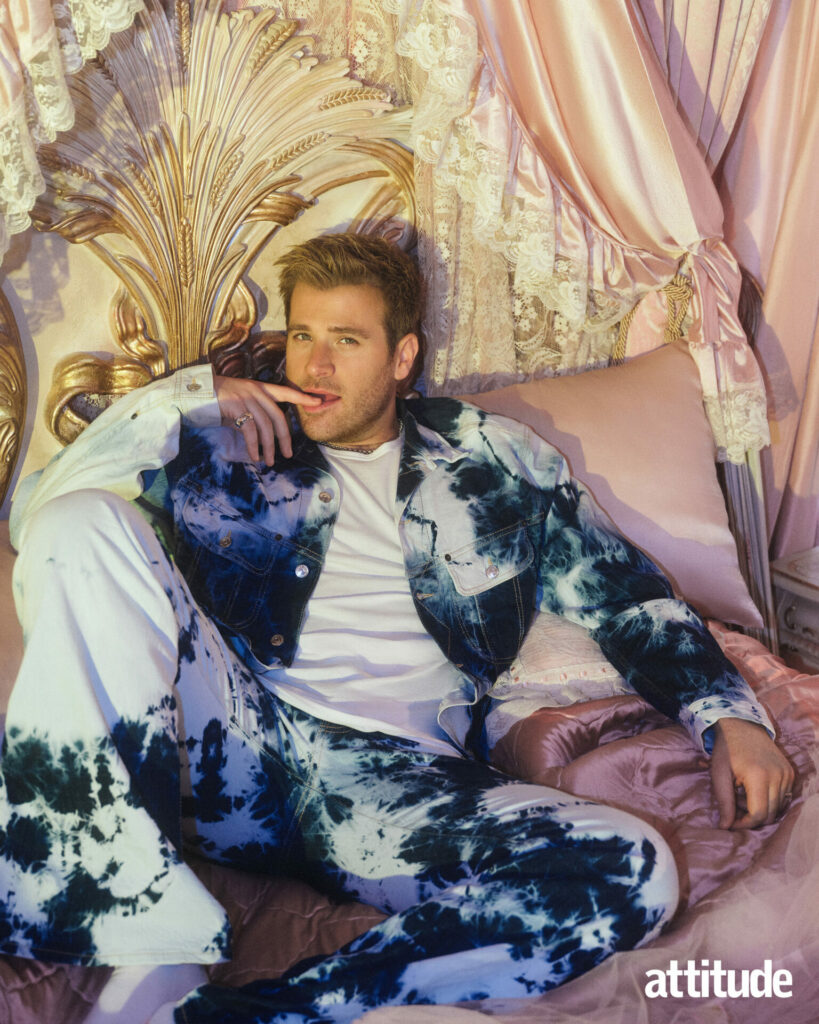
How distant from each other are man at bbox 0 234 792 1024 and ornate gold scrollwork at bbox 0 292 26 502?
0.32 metres

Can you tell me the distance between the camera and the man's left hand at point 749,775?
5.18 feet

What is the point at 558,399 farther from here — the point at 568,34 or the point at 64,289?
the point at 64,289

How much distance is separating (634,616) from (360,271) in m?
0.88

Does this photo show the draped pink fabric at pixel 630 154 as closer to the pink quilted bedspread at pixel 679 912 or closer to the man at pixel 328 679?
the man at pixel 328 679

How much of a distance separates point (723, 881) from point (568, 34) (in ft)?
5.50

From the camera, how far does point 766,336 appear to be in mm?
2578

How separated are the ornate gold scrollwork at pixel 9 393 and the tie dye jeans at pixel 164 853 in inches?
26.7

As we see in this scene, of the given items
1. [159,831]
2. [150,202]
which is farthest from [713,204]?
[159,831]

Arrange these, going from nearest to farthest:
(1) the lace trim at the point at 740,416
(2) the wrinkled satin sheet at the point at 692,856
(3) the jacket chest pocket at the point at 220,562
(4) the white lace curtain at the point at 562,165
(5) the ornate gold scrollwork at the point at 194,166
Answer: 1. (2) the wrinkled satin sheet at the point at 692,856
2. (3) the jacket chest pocket at the point at 220,562
3. (5) the ornate gold scrollwork at the point at 194,166
4. (4) the white lace curtain at the point at 562,165
5. (1) the lace trim at the point at 740,416

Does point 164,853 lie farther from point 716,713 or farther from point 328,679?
point 716,713

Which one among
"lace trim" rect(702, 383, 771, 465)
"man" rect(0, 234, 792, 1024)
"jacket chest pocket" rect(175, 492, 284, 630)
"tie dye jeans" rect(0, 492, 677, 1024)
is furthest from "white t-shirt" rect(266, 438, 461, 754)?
"lace trim" rect(702, 383, 771, 465)

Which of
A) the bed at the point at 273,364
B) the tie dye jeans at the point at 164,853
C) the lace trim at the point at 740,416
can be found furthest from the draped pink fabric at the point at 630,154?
the tie dye jeans at the point at 164,853

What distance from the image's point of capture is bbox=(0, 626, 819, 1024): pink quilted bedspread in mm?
1265

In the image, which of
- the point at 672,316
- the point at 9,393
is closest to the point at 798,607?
the point at 672,316
